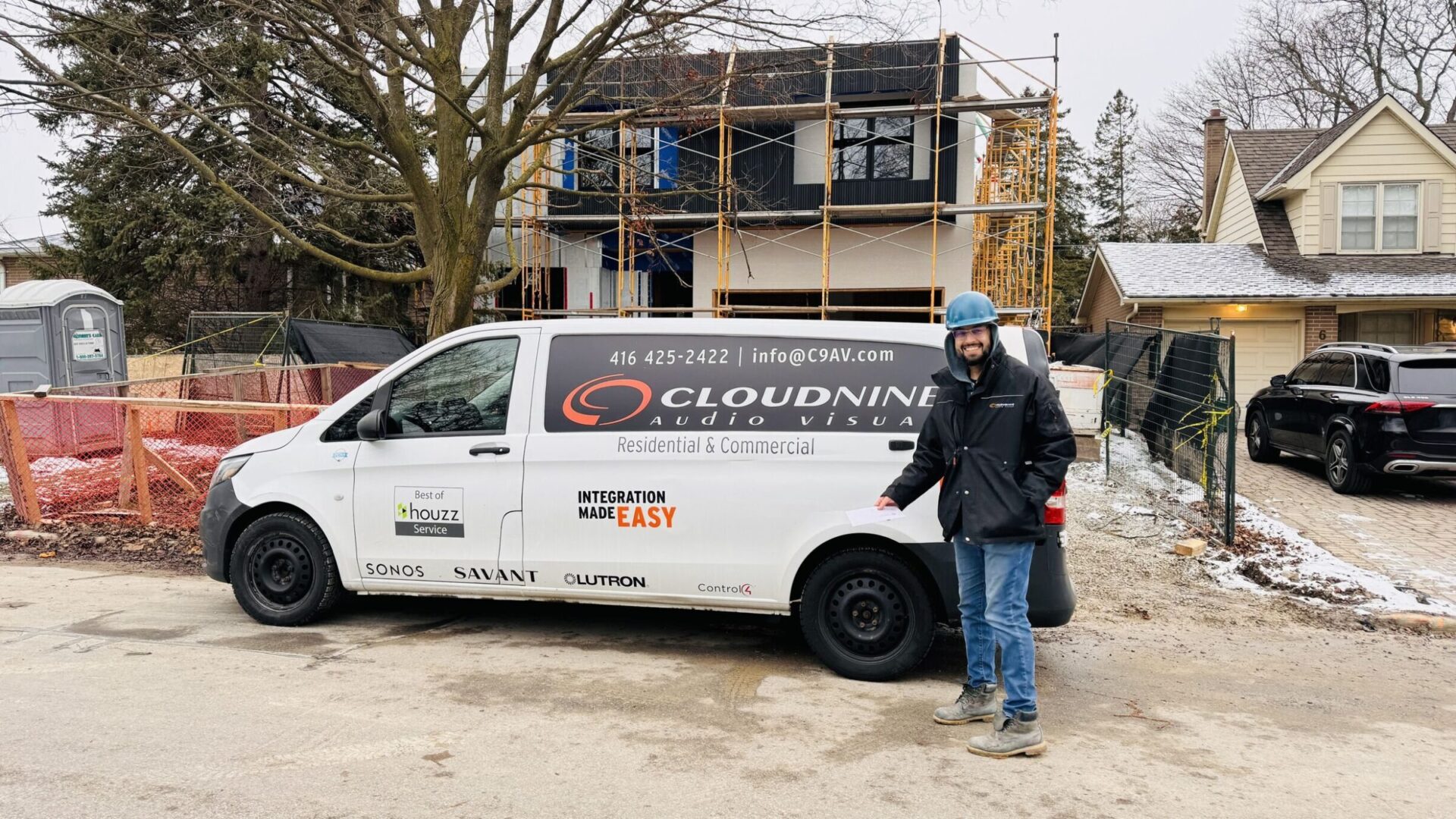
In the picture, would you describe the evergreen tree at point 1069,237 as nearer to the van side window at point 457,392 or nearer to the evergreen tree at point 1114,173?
the evergreen tree at point 1114,173

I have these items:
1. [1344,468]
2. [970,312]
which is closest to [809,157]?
Result: [1344,468]

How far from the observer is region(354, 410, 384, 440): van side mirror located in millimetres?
5688

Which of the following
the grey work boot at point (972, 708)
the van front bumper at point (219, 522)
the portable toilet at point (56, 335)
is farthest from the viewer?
the portable toilet at point (56, 335)

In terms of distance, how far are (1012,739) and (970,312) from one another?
1903mm

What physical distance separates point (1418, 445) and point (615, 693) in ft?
31.7

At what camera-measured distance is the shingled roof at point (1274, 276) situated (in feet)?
61.2

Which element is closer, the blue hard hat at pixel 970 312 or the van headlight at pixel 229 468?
the blue hard hat at pixel 970 312

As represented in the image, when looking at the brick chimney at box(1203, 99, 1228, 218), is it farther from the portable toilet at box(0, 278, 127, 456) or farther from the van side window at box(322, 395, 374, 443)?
the van side window at box(322, 395, 374, 443)

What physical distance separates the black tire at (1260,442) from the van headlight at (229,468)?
42.4 feet

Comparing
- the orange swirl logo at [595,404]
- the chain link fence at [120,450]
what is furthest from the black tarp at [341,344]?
the orange swirl logo at [595,404]

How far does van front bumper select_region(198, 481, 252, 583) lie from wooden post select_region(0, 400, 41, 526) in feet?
14.9

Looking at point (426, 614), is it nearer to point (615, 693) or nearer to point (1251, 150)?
point (615, 693)

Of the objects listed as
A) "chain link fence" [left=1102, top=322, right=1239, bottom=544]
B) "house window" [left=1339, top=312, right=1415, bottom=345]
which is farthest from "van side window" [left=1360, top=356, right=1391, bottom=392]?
"house window" [left=1339, top=312, right=1415, bottom=345]

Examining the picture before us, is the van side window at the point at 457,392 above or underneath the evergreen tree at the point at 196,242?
underneath
